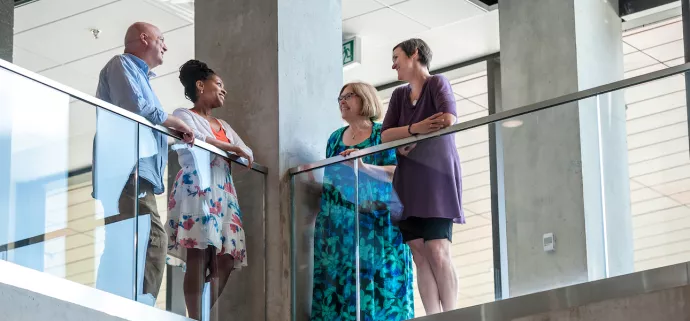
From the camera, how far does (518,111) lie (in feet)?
23.8

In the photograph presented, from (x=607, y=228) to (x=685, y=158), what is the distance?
1.75ft

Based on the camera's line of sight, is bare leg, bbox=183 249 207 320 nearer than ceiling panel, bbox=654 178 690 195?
No

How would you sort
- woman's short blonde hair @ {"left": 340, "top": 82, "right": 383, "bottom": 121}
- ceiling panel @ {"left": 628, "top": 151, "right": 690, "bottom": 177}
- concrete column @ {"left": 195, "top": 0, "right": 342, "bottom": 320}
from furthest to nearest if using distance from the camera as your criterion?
1. concrete column @ {"left": 195, "top": 0, "right": 342, "bottom": 320}
2. woman's short blonde hair @ {"left": 340, "top": 82, "right": 383, "bottom": 121}
3. ceiling panel @ {"left": 628, "top": 151, "right": 690, "bottom": 177}

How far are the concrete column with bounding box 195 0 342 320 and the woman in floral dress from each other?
0.23 m

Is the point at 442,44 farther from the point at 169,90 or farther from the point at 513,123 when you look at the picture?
the point at 513,123

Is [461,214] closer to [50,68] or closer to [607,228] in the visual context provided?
[607,228]

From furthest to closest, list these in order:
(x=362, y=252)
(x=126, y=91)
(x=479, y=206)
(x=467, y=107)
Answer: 1. (x=467, y=107)
2. (x=362, y=252)
3. (x=479, y=206)
4. (x=126, y=91)

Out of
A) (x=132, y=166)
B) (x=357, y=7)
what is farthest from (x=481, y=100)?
(x=132, y=166)

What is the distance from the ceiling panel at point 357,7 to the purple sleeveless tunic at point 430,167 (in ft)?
15.0

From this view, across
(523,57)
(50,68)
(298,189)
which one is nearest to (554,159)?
(298,189)

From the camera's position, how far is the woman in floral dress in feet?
24.1

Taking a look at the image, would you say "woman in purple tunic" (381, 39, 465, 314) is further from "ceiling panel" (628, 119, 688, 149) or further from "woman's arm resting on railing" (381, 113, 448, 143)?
"ceiling panel" (628, 119, 688, 149)

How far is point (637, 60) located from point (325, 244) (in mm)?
6268

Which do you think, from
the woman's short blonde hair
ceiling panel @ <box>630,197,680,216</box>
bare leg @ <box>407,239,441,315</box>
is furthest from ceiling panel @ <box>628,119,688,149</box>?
the woman's short blonde hair
